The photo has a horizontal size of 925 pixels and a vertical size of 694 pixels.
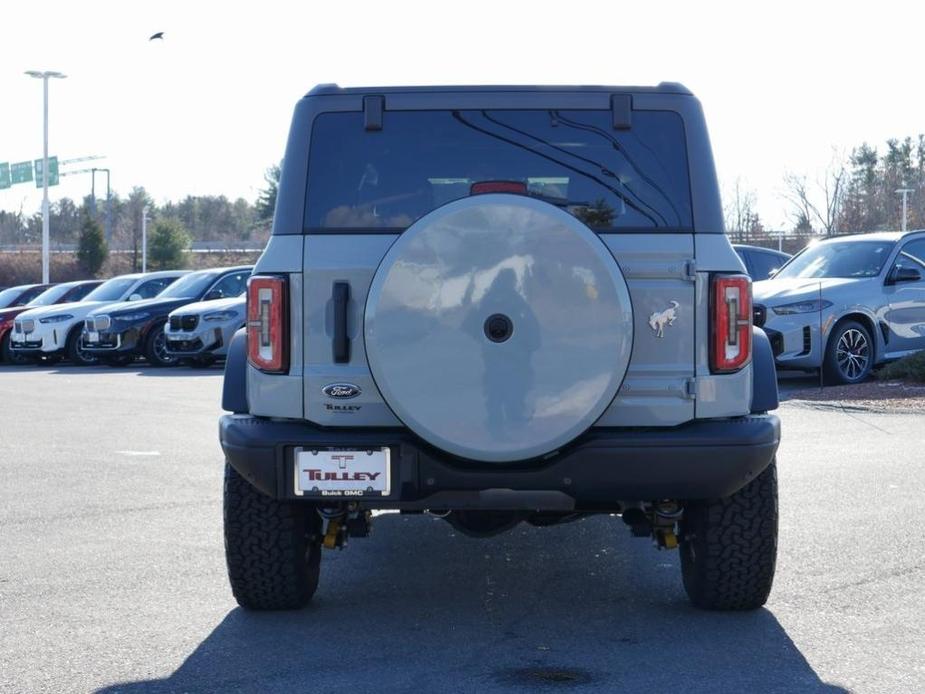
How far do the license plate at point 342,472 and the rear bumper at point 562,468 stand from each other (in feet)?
0.09

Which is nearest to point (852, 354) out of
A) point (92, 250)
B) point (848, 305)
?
point (848, 305)

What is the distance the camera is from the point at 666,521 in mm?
5453

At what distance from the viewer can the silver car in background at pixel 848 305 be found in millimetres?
15805

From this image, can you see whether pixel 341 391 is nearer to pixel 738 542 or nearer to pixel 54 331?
pixel 738 542

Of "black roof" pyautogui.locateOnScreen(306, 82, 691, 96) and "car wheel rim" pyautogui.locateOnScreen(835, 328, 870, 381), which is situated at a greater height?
"black roof" pyautogui.locateOnScreen(306, 82, 691, 96)

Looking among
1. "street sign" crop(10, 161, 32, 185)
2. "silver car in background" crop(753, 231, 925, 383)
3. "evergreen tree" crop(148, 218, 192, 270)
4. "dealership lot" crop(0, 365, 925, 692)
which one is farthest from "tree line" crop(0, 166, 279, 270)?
"dealership lot" crop(0, 365, 925, 692)

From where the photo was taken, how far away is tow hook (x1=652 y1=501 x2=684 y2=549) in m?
5.41

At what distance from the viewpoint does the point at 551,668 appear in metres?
4.80

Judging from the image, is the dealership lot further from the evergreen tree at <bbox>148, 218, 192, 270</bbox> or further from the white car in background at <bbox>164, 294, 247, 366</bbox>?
the evergreen tree at <bbox>148, 218, 192, 270</bbox>

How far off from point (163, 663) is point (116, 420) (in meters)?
9.05

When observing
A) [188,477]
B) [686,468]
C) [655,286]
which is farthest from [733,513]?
[188,477]

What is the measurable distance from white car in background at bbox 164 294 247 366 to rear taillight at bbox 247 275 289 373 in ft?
53.4

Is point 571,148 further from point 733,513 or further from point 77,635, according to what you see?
point 77,635

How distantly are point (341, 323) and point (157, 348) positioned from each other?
1857 cm
